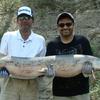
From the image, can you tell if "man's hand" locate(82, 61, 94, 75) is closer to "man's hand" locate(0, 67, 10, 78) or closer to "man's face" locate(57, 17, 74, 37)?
"man's face" locate(57, 17, 74, 37)

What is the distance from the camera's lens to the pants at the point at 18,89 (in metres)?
5.09

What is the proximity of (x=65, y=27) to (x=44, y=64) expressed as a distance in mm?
647

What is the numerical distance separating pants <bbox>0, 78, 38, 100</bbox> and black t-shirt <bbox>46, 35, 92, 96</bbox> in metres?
0.38

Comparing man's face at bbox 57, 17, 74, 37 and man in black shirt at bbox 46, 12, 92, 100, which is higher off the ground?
man's face at bbox 57, 17, 74, 37

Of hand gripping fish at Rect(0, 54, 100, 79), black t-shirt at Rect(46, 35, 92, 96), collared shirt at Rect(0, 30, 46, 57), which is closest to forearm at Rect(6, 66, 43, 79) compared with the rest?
hand gripping fish at Rect(0, 54, 100, 79)

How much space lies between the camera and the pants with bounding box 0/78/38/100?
5.09 m

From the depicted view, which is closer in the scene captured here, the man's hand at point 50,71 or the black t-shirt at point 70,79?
the black t-shirt at point 70,79

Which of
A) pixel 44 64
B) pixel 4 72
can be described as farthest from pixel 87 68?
pixel 4 72

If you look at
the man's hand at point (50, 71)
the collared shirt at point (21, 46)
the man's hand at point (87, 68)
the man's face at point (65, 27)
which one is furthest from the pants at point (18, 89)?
the man's face at point (65, 27)

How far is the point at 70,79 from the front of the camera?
4867 millimetres

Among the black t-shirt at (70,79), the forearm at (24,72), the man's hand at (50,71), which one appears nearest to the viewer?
the black t-shirt at (70,79)

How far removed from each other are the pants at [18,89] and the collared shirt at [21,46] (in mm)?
Answer: 353

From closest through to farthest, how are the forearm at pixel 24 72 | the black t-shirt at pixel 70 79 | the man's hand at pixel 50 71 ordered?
the black t-shirt at pixel 70 79
the man's hand at pixel 50 71
the forearm at pixel 24 72

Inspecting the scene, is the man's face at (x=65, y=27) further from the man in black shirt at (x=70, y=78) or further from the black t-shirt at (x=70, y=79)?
the black t-shirt at (x=70, y=79)
